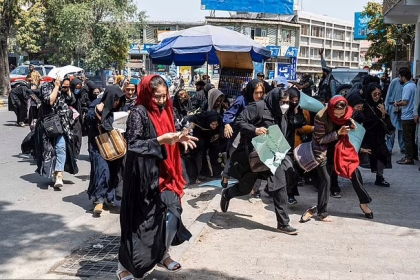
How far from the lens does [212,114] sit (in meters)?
8.14

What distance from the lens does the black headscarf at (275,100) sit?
19.2ft

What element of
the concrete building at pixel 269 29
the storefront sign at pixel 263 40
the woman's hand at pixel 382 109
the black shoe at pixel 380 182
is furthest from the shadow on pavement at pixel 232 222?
the storefront sign at pixel 263 40

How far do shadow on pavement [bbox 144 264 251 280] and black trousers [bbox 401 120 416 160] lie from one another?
6777 millimetres

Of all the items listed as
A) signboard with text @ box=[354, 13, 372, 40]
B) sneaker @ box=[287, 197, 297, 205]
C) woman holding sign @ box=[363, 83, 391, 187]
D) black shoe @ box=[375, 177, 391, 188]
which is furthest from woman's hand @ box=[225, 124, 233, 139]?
signboard with text @ box=[354, 13, 372, 40]

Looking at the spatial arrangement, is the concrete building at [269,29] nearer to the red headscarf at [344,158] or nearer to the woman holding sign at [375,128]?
the woman holding sign at [375,128]

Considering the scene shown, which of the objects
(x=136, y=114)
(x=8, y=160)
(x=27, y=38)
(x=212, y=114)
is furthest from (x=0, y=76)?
(x=136, y=114)

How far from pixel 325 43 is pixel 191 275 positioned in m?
79.0

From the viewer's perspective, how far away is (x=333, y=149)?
611 cm

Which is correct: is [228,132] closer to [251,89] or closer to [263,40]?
[251,89]

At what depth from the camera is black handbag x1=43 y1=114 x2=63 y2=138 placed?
759 centimetres

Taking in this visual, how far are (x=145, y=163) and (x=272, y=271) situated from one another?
5.14ft

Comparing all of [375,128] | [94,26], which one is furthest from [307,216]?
[94,26]

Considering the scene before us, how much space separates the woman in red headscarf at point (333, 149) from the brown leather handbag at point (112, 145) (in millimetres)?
2294

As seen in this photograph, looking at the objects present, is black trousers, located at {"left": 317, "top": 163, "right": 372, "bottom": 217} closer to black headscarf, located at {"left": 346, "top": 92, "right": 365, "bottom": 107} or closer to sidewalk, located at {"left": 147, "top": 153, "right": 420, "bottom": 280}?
sidewalk, located at {"left": 147, "top": 153, "right": 420, "bottom": 280}
